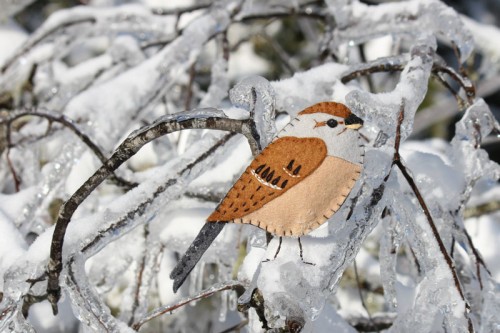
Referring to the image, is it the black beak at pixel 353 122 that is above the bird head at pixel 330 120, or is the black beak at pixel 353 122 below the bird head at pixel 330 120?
below

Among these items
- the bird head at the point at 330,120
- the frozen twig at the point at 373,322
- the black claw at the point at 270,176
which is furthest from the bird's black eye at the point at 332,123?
the frozen twig at the point at 373,322

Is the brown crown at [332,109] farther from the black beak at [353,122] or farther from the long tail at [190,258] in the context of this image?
the long tail at [190,258]

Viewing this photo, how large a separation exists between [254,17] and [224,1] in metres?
0.23

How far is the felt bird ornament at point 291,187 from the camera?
81 cm

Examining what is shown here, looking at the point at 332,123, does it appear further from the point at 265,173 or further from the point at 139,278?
the point at 139,278

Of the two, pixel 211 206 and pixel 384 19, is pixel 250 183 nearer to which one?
pixel 211 206

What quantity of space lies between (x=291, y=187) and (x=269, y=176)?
35mm

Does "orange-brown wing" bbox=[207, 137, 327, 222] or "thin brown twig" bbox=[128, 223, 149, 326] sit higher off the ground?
"orange-brown wing" bbox=[207, 137, 327, 222]

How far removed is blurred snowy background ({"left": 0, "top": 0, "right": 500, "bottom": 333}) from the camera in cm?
91

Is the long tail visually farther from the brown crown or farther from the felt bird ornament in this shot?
the brown crown

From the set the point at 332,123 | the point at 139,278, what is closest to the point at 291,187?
the point at 332,123

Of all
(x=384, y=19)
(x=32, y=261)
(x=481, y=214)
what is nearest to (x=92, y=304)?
(x=32, y=261)

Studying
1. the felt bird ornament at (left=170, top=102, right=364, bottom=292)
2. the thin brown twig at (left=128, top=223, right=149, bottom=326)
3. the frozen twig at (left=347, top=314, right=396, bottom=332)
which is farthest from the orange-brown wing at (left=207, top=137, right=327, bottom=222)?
the frozen twig at (left=347, top=314, right=396, bottom=332)

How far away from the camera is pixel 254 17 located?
Answer: 193cm
